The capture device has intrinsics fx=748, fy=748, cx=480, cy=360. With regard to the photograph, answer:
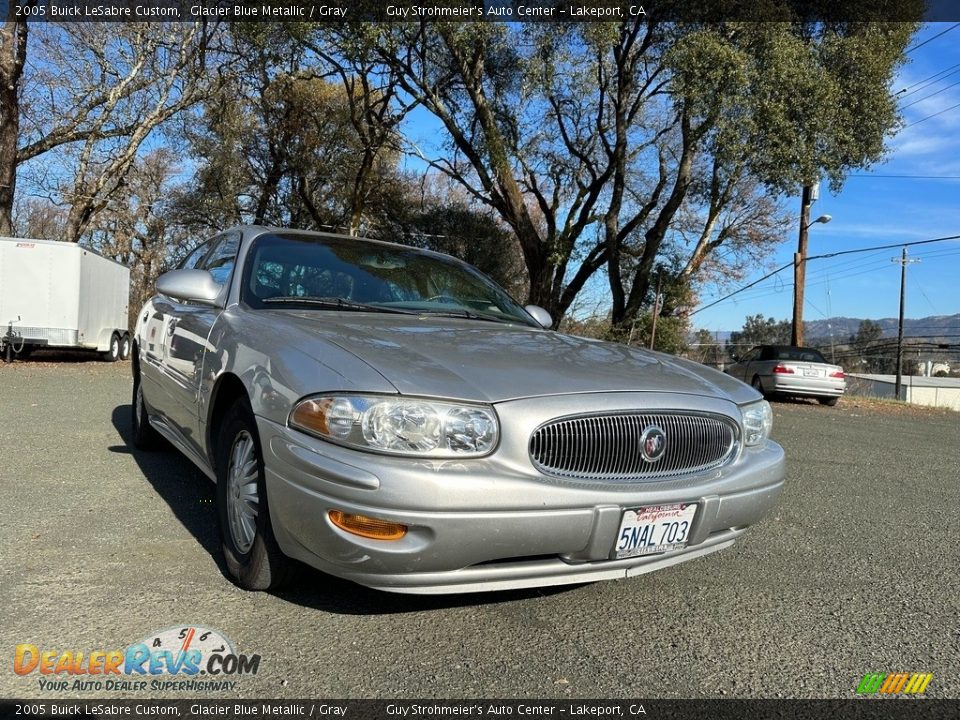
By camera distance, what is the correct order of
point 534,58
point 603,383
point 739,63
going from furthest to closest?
1. point 534,58
2. point 739,63
3. point 603,383

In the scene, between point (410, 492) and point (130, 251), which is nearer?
point (410, 492)

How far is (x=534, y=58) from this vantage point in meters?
15.5

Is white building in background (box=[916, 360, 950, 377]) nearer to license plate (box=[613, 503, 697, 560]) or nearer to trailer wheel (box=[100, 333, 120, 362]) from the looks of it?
trailer wheel (box=[100, 333, 120, 362])

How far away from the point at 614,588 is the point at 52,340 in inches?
569

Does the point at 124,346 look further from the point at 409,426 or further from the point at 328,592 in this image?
the point at 409,426

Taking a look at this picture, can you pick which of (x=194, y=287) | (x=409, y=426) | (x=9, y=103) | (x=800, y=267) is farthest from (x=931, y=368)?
(x=409, y=426)

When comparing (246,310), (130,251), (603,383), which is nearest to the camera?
(603,383)

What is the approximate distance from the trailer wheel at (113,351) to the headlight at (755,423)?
652 inches

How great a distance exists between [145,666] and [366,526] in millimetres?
835

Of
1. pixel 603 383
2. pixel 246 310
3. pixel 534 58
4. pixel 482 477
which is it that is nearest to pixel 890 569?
pixel 603 383

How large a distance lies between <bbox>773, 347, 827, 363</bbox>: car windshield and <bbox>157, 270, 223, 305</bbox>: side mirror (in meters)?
14.7

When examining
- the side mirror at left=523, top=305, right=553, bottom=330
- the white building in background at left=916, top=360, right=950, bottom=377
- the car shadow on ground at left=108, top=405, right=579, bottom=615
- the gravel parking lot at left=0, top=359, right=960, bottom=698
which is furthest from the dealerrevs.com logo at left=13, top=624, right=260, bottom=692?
the white building in background at left=916, top=360, right=950, bottom=377

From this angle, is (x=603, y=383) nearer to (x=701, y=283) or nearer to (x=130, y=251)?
(x=701, y=283)

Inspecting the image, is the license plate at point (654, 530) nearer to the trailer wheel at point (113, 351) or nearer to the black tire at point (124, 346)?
the trailer wheel at point (113, 351)
